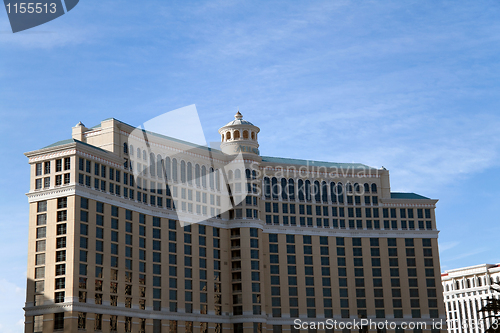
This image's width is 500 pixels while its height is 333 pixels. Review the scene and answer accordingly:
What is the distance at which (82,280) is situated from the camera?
9944cm

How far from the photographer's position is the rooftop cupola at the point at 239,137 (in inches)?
5305

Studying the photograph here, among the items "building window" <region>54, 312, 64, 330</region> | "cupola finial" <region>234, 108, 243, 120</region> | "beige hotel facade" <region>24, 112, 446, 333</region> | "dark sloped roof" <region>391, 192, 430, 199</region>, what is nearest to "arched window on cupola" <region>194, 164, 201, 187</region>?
"beige hotel facade" <region>24, 112, 446, 333</region>

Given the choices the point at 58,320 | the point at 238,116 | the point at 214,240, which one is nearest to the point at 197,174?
the point at 214,240

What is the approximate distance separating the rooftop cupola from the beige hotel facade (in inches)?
12.2

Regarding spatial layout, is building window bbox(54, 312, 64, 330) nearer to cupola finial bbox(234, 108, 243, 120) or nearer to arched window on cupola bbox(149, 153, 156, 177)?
arched window on cupola bbox(149, 153, 156, 177)

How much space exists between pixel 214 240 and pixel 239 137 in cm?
2399

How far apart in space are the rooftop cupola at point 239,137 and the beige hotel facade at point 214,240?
310 millimetres

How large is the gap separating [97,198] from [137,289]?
700 inches

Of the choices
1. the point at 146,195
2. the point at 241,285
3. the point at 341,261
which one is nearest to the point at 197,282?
the point at 241,285

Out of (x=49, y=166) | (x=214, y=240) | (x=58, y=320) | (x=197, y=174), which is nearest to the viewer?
(x=58, y=320)

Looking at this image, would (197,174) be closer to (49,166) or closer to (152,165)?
(152,165)

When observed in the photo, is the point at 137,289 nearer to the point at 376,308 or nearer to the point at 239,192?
the point at 239,192

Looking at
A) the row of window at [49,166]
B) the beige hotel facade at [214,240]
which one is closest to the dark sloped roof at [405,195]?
the beige hotel facade at [214,240]

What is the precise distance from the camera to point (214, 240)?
126438 millimetres
